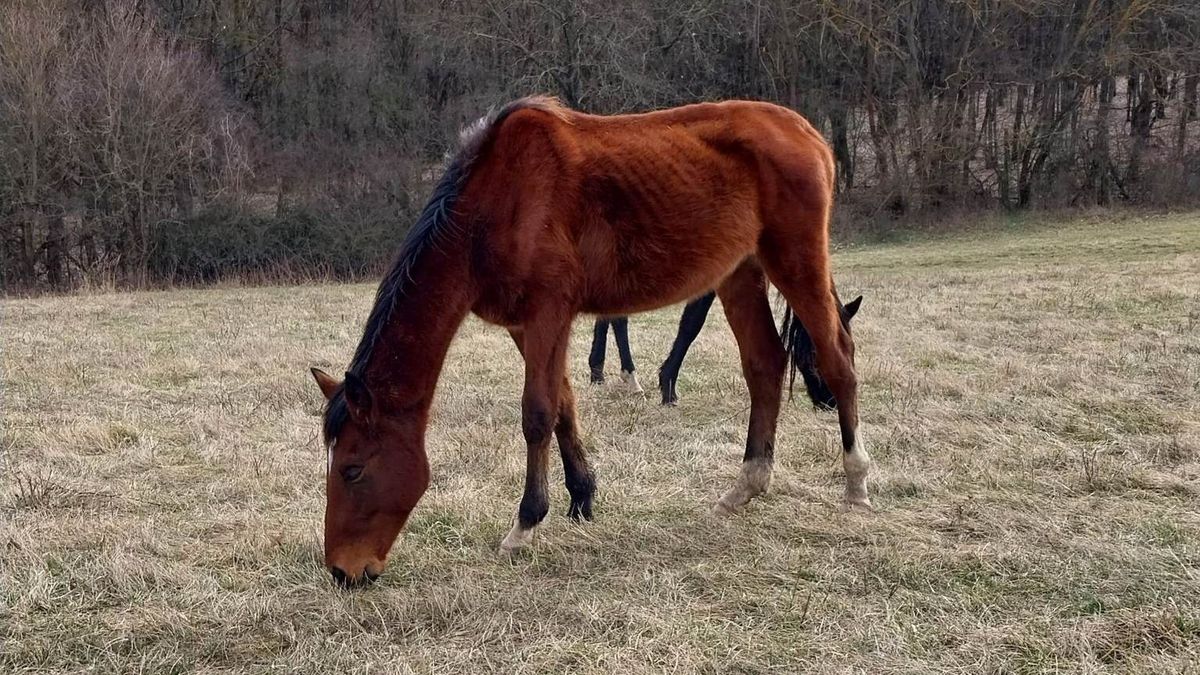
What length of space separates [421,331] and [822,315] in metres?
1.87

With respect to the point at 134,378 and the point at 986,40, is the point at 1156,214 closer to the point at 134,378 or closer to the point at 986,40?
the point at 986,40

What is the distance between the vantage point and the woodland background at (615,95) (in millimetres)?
22047

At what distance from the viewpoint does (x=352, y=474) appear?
3.51 metres

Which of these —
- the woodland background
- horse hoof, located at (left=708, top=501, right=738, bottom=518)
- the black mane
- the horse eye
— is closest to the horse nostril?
the horse eye

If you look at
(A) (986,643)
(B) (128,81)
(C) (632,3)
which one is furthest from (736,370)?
(C) (632,3)

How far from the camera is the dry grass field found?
9.84 feet

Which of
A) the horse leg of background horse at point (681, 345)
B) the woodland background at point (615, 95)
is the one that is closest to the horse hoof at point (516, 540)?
the horse leg of background horse at point (681, 345)

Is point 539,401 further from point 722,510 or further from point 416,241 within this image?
point 722,510

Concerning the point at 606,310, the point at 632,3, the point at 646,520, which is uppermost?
the point at 632,3

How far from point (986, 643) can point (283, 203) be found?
22826 millimetres

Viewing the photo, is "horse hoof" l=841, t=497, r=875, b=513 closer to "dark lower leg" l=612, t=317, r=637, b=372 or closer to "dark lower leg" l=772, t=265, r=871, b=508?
"dark lower leg" l=772, t=265, r=871, b=508

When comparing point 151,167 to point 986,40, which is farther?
point 986,40

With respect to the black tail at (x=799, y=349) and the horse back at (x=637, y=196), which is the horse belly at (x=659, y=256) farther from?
the black tail at (x=799, y=349)

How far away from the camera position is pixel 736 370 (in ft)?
25.3
